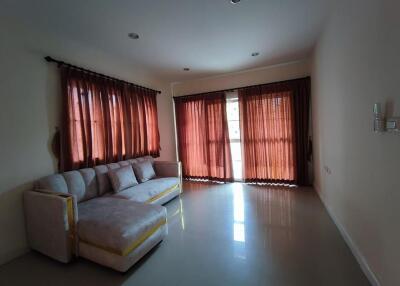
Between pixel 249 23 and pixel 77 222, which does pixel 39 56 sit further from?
pixel 249 23

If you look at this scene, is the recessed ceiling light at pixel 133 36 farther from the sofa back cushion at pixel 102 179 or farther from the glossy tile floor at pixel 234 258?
the glossy tile floor at pixel 234 258

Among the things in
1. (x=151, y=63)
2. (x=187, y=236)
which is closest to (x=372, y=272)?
(x=187, y=236)

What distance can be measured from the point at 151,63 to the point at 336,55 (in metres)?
2.97

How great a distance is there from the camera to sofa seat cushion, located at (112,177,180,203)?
277 cm

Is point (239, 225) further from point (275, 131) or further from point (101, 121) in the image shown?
point (101, 121)

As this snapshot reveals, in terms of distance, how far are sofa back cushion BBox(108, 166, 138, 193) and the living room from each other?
0.08 ft

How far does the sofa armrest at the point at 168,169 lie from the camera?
3848 millimetres

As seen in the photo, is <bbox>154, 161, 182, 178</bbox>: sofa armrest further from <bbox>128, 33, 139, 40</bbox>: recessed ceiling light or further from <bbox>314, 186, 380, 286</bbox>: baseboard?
<bbox>314, 186, 380, 286</bbox>: baseboard

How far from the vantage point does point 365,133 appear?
160 cm

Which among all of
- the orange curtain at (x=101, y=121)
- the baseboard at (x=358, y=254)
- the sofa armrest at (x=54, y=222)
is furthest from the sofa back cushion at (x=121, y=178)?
the baseboard at (x=358, y=254)

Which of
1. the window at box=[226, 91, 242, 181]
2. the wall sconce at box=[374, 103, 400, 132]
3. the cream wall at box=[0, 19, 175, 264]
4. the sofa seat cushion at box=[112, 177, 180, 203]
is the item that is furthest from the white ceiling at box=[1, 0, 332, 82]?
the sofa seat cushion at box=[112, 177, 180, 203]

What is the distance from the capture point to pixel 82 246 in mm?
1952

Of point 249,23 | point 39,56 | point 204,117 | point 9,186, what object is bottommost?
point 9,186

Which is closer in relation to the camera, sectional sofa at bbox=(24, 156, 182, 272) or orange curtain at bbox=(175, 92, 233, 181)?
sectional sofa at bbox=(24, 156, 182, 272)
